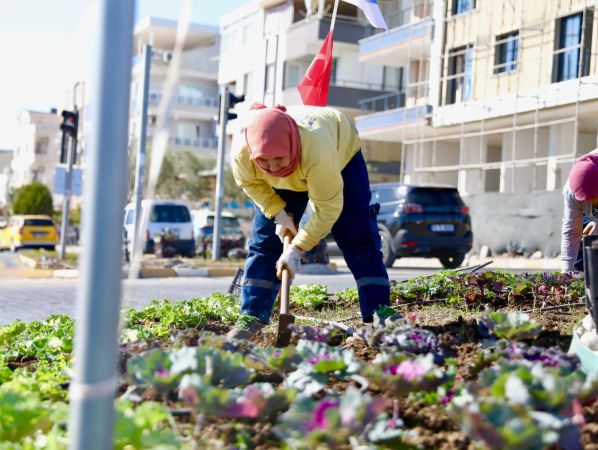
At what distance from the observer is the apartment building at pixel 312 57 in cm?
3766

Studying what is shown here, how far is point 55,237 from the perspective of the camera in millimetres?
34219

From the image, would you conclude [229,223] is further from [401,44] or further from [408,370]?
[408,370]

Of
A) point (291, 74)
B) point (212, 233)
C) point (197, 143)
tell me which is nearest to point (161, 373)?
point (212, 233)

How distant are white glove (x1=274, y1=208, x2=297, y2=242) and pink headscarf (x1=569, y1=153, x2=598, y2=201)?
2251 mm

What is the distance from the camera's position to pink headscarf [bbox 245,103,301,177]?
13.5 ft

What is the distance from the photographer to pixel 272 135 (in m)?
4.11

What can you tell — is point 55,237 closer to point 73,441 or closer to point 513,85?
point 513,85

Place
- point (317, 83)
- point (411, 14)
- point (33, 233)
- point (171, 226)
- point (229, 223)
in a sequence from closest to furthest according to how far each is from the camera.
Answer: point (317, 83), point (171, 226), point (229, 223), point (411, 14), point (33, 233)

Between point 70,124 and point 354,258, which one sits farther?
point 70,124

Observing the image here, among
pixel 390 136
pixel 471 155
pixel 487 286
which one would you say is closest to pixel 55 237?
pixel 390 136

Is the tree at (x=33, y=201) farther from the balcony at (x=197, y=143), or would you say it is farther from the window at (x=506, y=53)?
the window at (x=506, y=53)

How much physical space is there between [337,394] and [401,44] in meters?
28.0

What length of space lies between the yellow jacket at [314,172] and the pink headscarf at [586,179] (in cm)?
189

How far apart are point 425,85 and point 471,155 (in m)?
3.66
